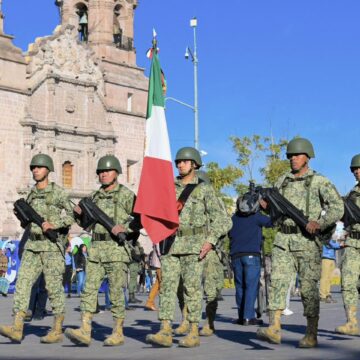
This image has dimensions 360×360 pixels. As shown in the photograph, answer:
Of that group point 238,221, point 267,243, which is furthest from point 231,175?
point 238,221

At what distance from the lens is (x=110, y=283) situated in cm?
1008

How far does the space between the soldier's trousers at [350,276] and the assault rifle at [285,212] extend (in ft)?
5.73

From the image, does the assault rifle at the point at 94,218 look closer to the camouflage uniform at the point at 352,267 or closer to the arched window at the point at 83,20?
the camouflage uniform at the point at 352,267

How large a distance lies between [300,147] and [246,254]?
14.6 ft

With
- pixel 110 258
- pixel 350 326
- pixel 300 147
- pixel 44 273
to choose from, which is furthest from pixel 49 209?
pixel 350 326

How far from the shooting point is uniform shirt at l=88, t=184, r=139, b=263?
10031 millimetres

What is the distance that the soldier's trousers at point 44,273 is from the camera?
1033 centimetres

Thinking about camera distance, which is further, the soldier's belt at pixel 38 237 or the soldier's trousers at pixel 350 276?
the soldier's trousers at pixel 350 276

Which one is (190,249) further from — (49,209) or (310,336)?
(49,209)

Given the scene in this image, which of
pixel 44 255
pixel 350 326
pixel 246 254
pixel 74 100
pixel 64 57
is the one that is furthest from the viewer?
pixel 74 100

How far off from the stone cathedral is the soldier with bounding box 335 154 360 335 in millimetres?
40198

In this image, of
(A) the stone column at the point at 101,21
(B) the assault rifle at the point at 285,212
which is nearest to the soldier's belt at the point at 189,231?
(B) the assault rifle at the point at 285,212

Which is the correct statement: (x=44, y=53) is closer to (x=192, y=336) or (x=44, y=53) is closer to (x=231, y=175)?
(x=231, y=175)

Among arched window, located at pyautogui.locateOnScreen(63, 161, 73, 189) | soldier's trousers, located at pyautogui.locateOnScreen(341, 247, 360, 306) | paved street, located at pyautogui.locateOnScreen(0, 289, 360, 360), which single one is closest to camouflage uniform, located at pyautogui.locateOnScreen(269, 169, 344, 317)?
paved street, located at pyautogui.locateOnScreen(0, 289, 360, 360)
